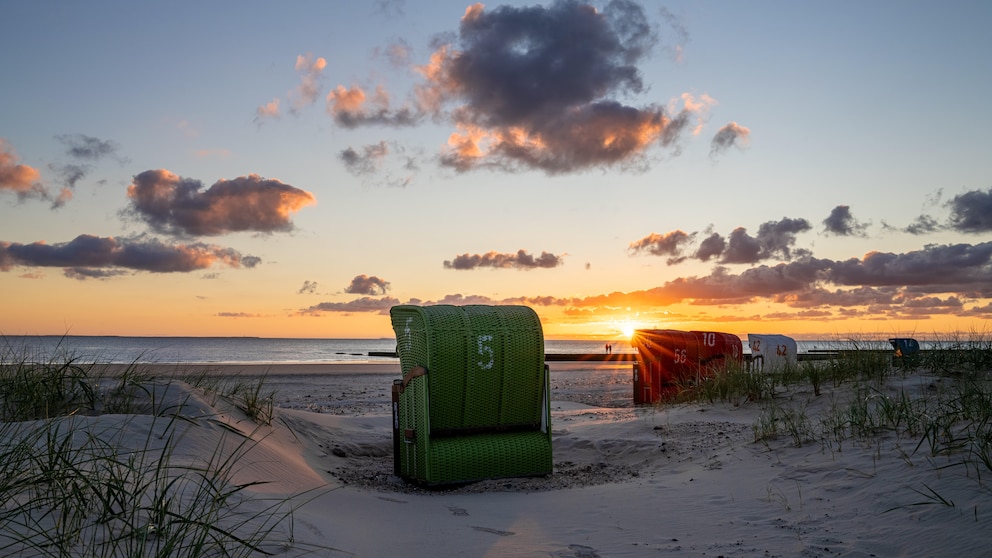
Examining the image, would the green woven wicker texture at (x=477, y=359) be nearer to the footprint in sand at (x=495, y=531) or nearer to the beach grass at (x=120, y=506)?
the footprint in sand at (x=495, y=531)

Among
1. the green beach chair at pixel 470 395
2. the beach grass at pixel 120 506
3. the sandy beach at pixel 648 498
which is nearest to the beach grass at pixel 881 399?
the sandy beach at pixel 648 498

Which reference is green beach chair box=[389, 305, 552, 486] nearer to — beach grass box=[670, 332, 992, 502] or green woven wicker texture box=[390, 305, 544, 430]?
green woven wicker texture box=[390, 305, 544, 430]

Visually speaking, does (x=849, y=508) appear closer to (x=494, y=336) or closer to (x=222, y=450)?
(x=494, y=336)

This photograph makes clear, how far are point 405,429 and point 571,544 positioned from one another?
2.86 meters

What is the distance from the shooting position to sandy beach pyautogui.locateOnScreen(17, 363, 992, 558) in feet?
14.1

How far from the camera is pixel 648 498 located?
5.83 metres

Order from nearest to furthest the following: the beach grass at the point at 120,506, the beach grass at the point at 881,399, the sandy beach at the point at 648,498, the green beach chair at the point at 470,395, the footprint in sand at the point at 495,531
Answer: the beach grass at the point at 120,506 < the sandy beach at the point at 648,498 < the footprint in sand at the point at 495,531 < the beach grass at the point at 881,399 < the green beach chair at the point at 470,395

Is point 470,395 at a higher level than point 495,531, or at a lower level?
higher

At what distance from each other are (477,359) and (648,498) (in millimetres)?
2040

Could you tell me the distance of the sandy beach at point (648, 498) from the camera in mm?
4301

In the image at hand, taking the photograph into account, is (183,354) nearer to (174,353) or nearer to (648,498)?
(174,353)

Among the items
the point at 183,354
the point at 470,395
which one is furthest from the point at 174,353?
the point at 470,395

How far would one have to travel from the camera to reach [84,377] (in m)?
7.21

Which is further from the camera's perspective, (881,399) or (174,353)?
(174,353)
